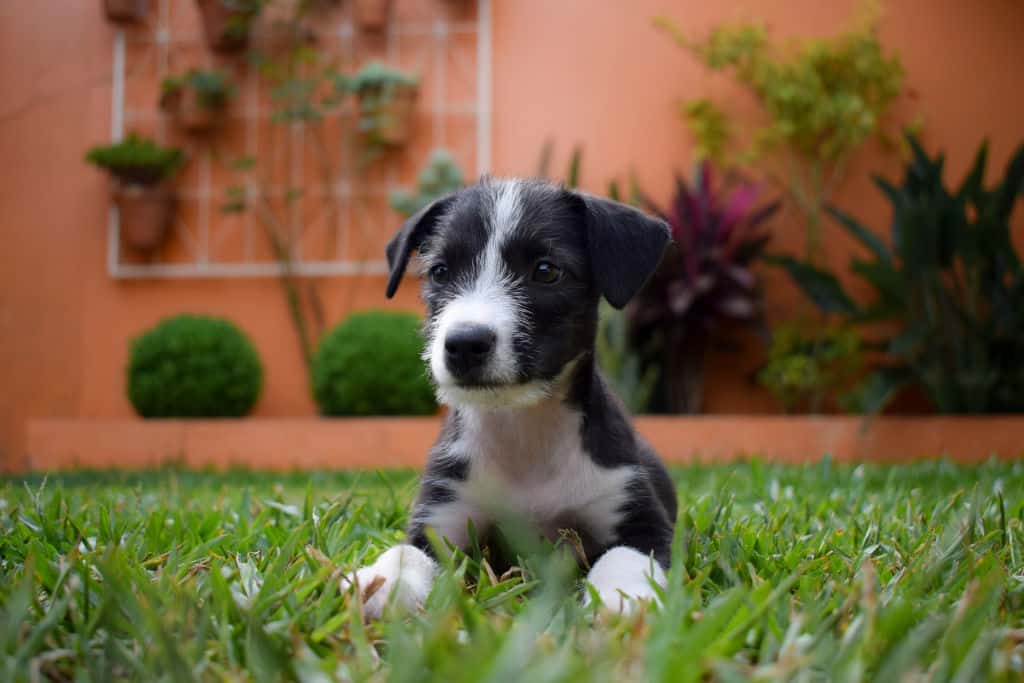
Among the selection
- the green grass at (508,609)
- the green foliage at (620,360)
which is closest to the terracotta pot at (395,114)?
the green foliage at (620,360)

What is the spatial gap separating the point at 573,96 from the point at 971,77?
406 centimetres

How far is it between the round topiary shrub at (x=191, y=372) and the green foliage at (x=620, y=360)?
3.31 metres

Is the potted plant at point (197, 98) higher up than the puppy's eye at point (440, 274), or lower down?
higher up

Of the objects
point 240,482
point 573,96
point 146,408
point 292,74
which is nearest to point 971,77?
point 573,96

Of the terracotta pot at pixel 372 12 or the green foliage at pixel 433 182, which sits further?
the terracotta pot at pixel 372 12

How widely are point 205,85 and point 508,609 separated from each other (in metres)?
8.79

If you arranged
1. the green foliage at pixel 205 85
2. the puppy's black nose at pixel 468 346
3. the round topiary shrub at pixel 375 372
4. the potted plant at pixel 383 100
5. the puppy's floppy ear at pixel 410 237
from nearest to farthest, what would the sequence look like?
the puppy's black nose at pixel 468 346 → the puppy's floppy ear at pixel 410 237 → the round topiary shrub at pixel 375 372 → the potted plant at pixel 383 100 → the green foliage at pixel 205 85

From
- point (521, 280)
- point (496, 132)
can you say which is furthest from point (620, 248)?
point (496, 132)

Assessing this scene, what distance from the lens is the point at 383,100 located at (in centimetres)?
926

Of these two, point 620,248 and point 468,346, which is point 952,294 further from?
point 468,346

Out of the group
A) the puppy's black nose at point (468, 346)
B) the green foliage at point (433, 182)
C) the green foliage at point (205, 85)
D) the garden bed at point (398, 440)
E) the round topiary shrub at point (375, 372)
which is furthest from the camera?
the green foliage at point (205, 85)

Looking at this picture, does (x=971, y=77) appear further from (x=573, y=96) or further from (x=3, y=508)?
(x=3, y=508)

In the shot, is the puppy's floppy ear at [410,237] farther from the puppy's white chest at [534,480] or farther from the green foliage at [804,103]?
the green foliage at [804,103]

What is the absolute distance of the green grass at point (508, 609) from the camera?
1.39 meters
